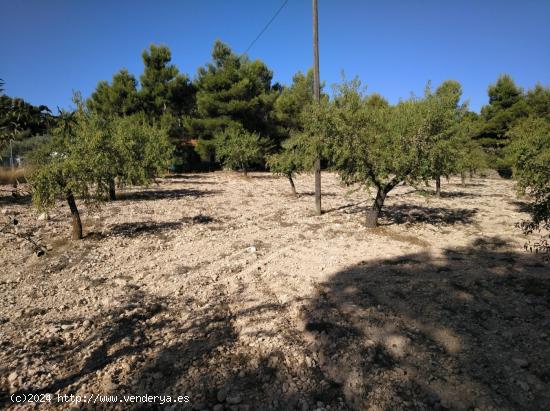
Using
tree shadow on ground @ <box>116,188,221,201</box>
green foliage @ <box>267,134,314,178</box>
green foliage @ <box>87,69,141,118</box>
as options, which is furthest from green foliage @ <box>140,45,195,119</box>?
green foliage @ <box>267,134,314,178</box>

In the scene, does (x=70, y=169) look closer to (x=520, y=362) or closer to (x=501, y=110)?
(x=520, y=362)

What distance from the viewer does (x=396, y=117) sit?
966 centimetres

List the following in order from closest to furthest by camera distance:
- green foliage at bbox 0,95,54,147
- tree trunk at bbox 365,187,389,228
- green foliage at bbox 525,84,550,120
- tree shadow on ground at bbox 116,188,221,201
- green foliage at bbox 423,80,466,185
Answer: green foliage at bbox 0,95,54,147 → green foliage at bbox 423,80,466,185 → tree trunk at bbox 365,187,389,228 → tree shadow on ground at bbox 116,188,221,201 → green foliage at bbox 525,84,550,120

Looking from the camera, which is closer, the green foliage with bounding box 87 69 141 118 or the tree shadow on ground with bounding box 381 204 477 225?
the tree shadow on ground with bounding box 381 204 477 225

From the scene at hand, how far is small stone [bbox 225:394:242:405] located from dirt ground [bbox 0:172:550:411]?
0.04 ft

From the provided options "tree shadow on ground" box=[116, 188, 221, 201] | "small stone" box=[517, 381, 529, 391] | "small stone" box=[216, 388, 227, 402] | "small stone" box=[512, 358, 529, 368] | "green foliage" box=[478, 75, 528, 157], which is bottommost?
"small stone" box=[216, 388, 227, 402]

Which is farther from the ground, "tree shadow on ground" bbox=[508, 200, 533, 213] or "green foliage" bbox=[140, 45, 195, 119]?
"green foliage" bbox=[140, 45, 195, 119]

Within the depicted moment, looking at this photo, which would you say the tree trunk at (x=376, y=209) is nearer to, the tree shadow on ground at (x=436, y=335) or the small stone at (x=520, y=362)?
the tree shadow on ground at (x=436, y=335)

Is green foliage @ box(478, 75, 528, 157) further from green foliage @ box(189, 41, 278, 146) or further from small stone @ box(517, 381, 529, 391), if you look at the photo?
small stone @ box(517, 381, 529, 391)

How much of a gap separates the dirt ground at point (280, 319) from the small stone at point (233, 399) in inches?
0.4

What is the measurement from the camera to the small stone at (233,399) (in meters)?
3.54

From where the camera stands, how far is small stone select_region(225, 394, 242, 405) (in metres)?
3.54

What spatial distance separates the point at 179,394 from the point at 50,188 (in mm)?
6830

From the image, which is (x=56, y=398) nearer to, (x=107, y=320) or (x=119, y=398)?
(x=119, y=398)
